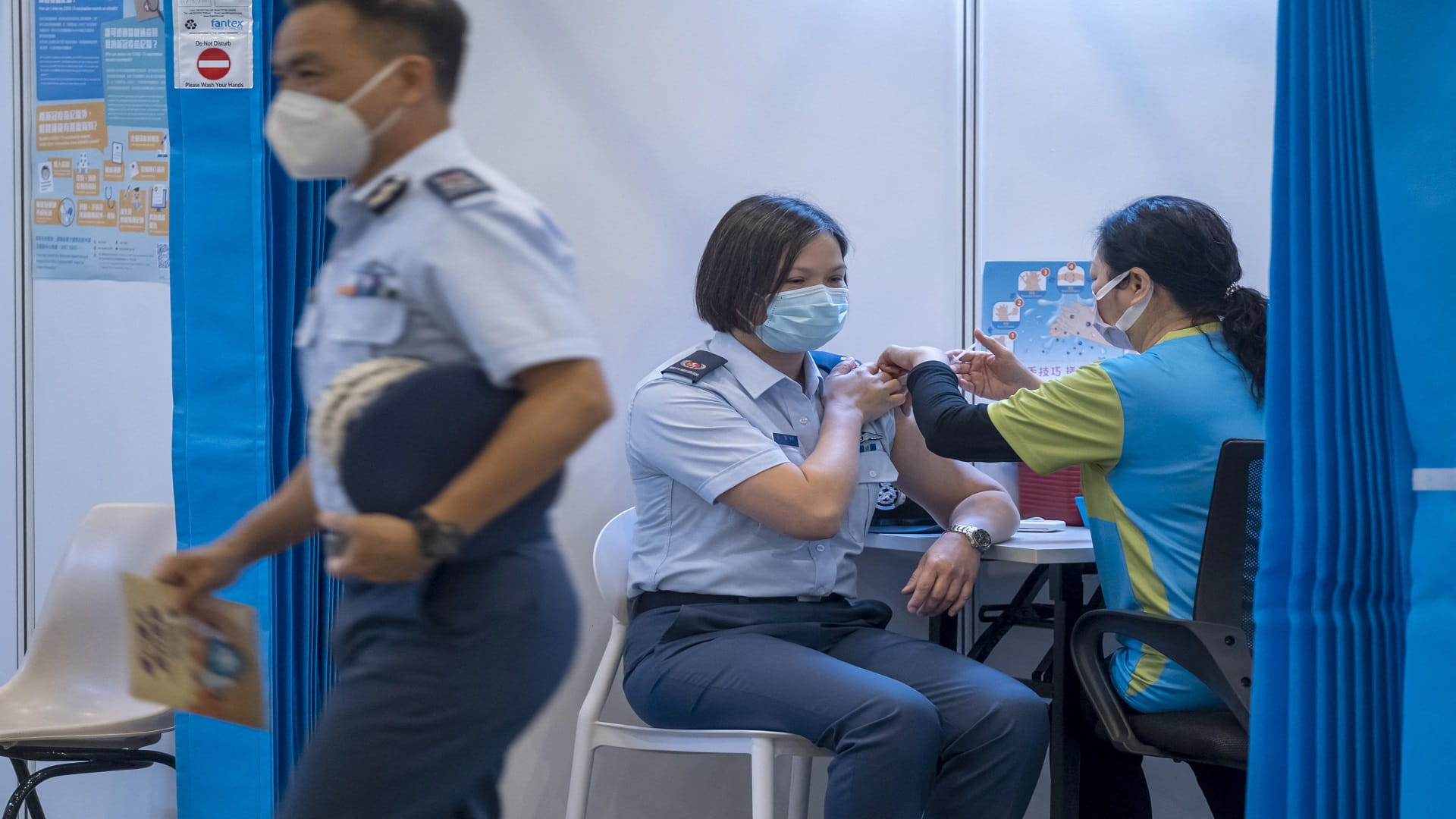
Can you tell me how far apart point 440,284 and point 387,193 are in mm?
64

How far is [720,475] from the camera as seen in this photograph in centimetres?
179

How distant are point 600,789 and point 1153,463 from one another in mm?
1303

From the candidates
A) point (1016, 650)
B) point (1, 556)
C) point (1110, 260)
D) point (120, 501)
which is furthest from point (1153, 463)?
point (1, 556)

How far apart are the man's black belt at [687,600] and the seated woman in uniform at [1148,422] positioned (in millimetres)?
353

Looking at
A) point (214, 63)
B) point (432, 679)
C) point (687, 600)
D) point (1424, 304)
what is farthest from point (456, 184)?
point (687, 600)

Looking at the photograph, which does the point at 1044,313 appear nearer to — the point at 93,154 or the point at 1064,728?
the point at 1064,728

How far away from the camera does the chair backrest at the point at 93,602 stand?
211 centimetres

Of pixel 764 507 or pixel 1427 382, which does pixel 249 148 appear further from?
pixel 1427 382

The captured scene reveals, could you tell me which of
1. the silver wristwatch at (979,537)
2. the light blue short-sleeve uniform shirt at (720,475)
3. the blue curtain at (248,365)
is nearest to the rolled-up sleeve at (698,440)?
the light blue short-sleeve uniform shirt at (720,475)

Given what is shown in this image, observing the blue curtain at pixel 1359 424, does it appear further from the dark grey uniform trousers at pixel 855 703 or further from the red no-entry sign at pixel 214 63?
the red no-entry sign at pixel 214 63

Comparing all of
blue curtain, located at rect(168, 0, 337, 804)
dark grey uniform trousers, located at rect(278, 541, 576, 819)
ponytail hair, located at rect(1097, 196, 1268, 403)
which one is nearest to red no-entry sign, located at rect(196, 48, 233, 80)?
blue curtain, located at rect(168, 0, 337, 804)

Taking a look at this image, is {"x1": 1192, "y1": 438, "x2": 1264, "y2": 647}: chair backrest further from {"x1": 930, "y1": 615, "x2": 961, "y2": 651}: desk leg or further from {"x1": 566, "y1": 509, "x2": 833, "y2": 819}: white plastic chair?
{"x1": 930, "y1": 615, "x2": 961, "y2": 651}: desk leg

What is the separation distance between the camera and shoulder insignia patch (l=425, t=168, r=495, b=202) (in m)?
0.70

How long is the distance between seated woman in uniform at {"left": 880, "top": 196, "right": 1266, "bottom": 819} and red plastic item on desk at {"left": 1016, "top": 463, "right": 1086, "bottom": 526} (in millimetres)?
576
